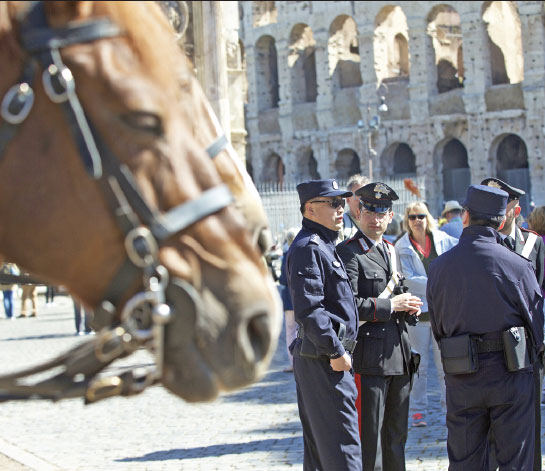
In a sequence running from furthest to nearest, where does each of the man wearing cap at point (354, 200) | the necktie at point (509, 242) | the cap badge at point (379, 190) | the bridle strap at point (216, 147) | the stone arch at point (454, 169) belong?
the stone arch at point (454, 169) → the man wearing cap at point (354, 200) → the necktie at point (509, 242) → the cap badge at point (379, 190) → the bridle strap at point (216, 147)

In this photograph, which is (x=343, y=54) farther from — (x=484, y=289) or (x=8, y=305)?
(x=484, y=289)

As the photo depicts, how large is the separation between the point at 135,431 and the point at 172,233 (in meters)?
6.45

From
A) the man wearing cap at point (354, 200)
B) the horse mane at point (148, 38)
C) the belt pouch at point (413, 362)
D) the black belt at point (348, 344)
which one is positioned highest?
the horse mane at point (148, 38)

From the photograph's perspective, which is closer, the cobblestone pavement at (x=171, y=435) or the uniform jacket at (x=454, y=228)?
the cobblestone pavement at (x=171, y=435)

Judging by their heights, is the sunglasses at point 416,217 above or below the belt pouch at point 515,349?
above

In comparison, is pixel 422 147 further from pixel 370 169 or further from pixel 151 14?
pixel 151 14

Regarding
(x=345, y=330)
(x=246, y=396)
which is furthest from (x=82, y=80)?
(x=246, y=396)

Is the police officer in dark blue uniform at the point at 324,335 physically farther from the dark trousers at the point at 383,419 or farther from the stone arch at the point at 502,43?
the stone arch at the point at 502,43

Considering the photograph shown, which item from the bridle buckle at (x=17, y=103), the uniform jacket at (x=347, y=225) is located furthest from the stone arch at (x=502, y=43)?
the bridle buckle at (x=17, y=103)

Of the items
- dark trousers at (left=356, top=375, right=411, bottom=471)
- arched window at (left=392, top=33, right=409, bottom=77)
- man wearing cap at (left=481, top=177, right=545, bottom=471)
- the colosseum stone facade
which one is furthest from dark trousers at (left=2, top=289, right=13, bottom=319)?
arched window at (left=392, top=33, right=409, bottom=77)

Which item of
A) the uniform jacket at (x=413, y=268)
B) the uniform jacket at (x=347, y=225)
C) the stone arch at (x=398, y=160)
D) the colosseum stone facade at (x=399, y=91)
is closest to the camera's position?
the uniform jacket at (x=413, y=268)

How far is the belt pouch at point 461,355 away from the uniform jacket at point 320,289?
53 centimetres

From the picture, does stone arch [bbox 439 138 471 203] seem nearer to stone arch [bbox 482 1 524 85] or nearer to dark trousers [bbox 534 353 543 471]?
stone arch [bbox 482 1 524 85]

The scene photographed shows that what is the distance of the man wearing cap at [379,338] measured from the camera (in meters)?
5.30
